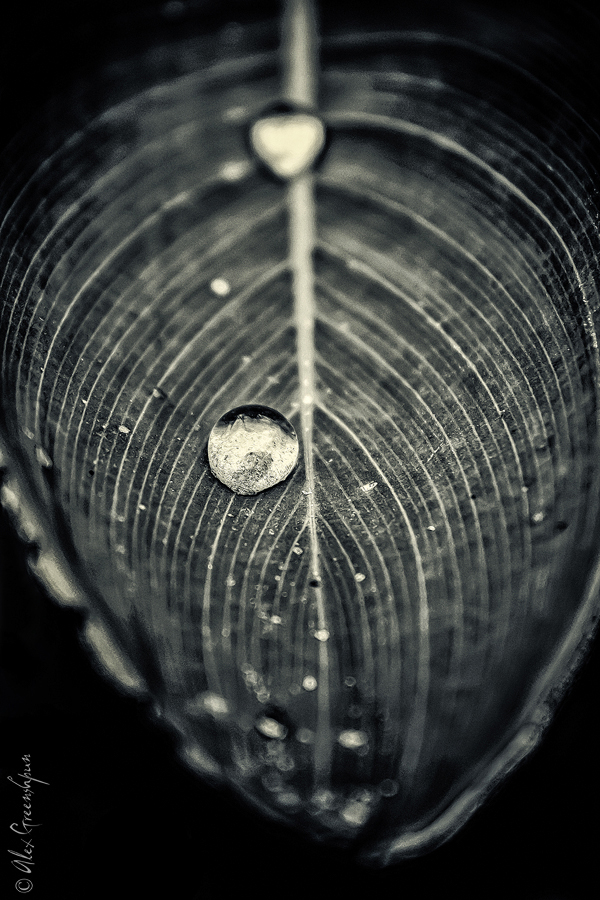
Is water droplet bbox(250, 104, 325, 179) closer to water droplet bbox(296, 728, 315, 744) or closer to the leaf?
the leaf

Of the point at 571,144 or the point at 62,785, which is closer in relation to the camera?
the point at 571,144

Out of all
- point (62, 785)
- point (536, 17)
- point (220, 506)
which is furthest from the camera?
point (62, 785)

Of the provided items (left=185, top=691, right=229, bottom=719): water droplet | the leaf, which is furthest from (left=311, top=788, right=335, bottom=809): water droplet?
(left=185, top=691, right=229, bottom=719): water droplet

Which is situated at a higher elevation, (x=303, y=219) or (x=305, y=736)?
(x=303, y=219)

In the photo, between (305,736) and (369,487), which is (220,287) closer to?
(369,487)

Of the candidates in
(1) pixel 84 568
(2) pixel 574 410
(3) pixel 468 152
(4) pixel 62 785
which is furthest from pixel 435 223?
(4) pixel 62 785

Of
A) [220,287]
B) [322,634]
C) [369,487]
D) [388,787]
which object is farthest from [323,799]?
[220,287]

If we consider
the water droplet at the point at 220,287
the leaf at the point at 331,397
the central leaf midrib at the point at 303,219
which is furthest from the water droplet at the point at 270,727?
the water droplet at the point at 220,287

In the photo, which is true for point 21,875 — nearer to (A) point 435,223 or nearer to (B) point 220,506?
(B) point 220,506
